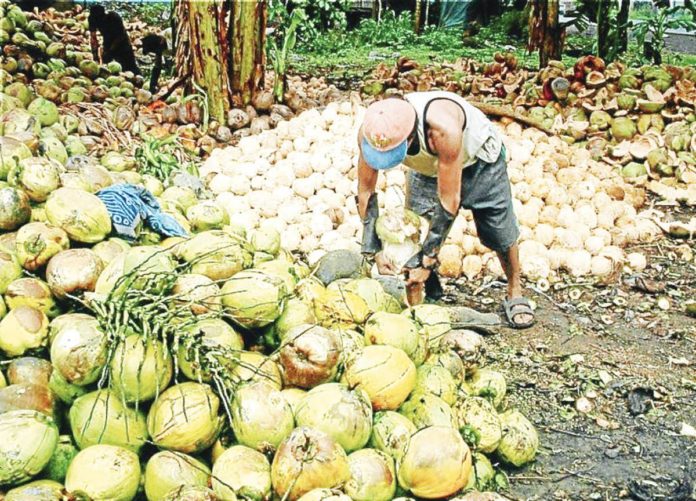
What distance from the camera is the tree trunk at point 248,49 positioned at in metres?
7.39

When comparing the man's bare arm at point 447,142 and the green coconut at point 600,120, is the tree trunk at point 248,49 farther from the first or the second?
the man's bare arm at point 447,142

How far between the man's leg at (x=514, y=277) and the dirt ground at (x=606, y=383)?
92 mm

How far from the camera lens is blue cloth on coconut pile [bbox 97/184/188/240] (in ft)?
8.98

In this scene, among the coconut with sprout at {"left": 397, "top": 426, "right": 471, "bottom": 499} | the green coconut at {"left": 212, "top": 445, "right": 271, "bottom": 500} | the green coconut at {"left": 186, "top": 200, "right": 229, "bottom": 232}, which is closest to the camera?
the green coconut at {"left": 212, "top": 445, "right": 271, "bottom": 500}

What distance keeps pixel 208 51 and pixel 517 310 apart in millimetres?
4434

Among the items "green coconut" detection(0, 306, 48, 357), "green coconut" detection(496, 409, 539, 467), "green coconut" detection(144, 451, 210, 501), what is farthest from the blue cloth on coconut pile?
"green coconut" detection(496, 409, 539, 467)

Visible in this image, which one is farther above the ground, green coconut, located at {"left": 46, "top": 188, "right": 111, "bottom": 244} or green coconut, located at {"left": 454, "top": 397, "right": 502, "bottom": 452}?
green coconut, located at {"left": 46, "top": 188, "right": 111, "bottom": 244}

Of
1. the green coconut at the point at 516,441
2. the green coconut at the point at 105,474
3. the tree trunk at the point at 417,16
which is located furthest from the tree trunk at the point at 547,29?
the green coconut at the point at 105,474

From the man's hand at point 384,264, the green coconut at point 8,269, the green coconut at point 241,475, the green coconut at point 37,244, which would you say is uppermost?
the green coconut at point 37,244

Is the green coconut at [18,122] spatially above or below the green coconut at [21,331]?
above

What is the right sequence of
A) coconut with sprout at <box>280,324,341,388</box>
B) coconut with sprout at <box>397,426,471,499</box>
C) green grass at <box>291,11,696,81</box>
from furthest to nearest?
1. green grass at <box>291,11,696,81</box>
2. coconut with sprout at <box>280,324,341,388</box>
3. coconut with sprout at <box>397,426,471,499</box>

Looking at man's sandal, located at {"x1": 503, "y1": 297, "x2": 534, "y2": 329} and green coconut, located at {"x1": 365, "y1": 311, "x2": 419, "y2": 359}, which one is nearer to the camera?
green coconut, located at {"x1": 365, "y1": 311, "x2": 419, "y2": 359}

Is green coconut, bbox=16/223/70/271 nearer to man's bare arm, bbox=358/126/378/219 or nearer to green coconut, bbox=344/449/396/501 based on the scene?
green coconut, bbox=344/449/396/501

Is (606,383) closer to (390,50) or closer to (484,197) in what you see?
(484,197)
